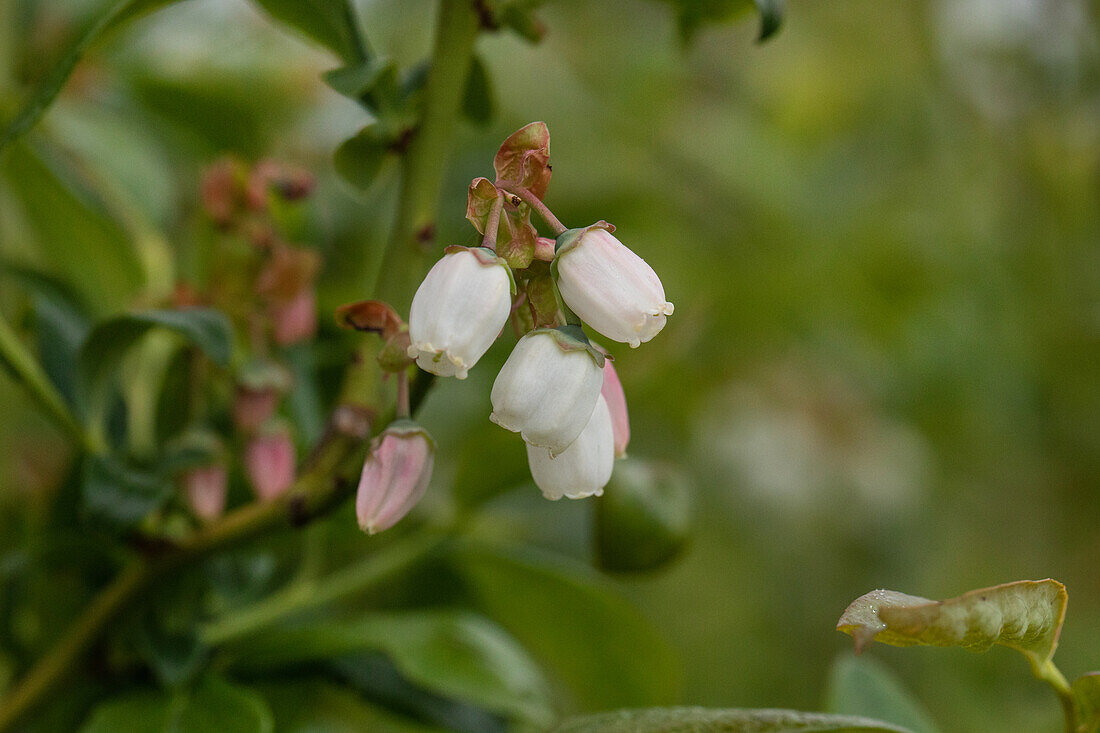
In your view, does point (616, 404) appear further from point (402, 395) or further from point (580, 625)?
point (580, 625)

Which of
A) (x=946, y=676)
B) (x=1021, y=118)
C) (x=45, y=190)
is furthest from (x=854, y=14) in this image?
(x=45, y=190)

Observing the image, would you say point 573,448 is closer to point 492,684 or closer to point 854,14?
point 492,684

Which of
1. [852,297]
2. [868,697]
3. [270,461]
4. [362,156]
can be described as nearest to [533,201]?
[362,156]

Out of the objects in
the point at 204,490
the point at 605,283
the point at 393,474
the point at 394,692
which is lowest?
the point at 394,692

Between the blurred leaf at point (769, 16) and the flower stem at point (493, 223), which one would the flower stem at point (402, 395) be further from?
the blurred leaf at point (769, 16)

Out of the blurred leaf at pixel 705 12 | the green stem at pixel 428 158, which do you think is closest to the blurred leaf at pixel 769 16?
the blurred leaf at pixel 705 12

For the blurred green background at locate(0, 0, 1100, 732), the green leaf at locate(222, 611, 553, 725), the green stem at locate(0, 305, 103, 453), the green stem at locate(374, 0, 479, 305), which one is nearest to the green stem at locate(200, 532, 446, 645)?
the green leaf at locate(222, 611, 553, 725)

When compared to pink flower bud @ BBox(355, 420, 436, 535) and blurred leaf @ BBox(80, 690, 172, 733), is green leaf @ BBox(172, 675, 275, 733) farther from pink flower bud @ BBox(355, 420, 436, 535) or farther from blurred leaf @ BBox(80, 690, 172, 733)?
pink flower bud @ BBox(355, 420, 436, 535)
